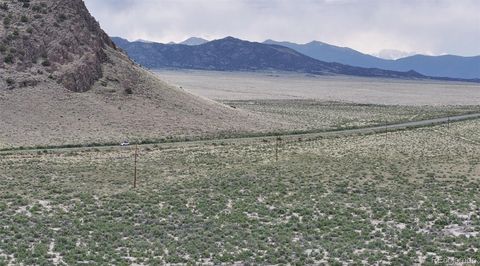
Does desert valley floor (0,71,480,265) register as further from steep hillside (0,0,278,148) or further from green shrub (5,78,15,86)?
green shrub (5,78,15,86)

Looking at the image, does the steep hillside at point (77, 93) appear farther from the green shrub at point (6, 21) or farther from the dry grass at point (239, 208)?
the dry grass at point (239, 208)

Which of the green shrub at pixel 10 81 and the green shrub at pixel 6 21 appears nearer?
the green shrub at pixel 10 81

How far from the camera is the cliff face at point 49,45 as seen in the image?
68.6 meters

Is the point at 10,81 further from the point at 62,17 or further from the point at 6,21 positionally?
the point at 62,17

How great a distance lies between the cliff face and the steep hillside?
11 centimetres

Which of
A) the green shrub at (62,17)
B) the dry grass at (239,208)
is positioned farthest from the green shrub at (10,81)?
the dry grass at (239,208)

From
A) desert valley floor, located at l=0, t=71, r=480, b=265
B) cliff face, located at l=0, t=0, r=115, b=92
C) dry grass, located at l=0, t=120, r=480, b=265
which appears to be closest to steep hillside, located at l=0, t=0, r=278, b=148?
cliff face, located at l=0, t=0, r=115, b=92

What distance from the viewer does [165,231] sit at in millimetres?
25469

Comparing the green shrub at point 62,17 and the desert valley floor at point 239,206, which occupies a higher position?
the green shrub at point 62,17

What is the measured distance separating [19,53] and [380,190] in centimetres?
5003

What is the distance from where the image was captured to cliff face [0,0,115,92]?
6856cm

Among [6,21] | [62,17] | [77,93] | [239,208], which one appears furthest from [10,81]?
[239,208]

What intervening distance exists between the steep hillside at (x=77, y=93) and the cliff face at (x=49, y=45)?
11 centimetres

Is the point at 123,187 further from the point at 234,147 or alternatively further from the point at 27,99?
the point at 27,99
